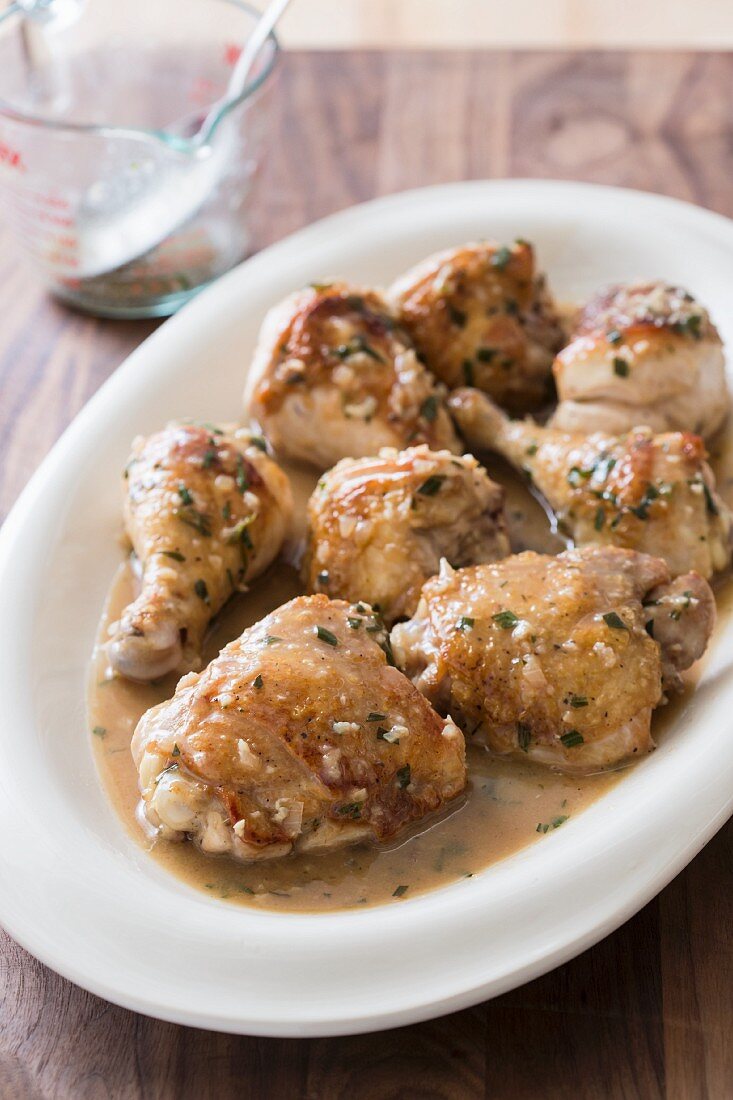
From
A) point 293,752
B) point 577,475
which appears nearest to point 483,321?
point 577,475

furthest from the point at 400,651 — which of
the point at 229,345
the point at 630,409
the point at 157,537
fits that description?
the point at 229,345

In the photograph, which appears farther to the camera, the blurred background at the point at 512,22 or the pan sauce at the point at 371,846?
the blurred background at the point at 512,22

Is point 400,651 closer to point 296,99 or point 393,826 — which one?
point 393,826

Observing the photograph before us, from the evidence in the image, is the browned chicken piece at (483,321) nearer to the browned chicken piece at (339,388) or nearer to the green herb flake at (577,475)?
the browned chicken piece at (339,388)

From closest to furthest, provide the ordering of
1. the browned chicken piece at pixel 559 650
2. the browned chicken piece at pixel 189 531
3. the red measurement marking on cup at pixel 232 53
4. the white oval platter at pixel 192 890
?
the white oval platter at pixel 192 890 → the browned chicken piece at pixel 559 650 → the browned chicken piece at pixel 189 531 → the red measurement marking on cup at pixel 232 53

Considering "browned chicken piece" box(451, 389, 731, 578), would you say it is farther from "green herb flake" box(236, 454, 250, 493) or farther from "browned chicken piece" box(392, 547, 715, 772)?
"green herb flake" box(236, 454, 250, 493)

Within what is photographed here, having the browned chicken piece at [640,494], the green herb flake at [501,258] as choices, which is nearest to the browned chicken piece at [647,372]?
the browned chicken piece at [640,494]

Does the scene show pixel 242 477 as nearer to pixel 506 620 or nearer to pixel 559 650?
pixel 506 620
